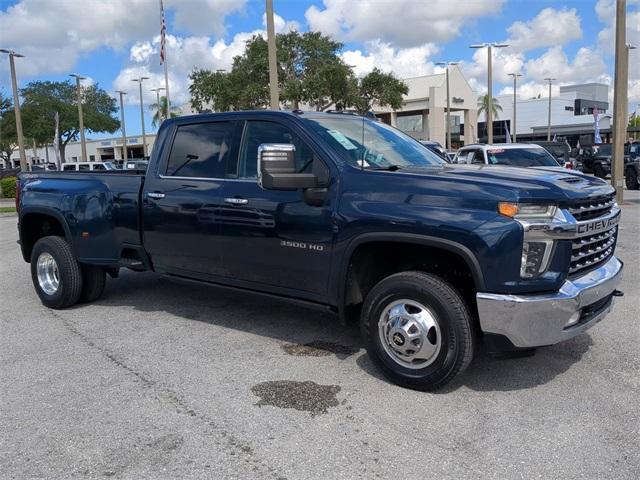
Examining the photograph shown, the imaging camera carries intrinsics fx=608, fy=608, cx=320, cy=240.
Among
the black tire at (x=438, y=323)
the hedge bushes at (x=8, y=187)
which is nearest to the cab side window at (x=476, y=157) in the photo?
the black tire at (x=438, y=323)

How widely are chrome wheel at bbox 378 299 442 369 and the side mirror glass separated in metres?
1.07

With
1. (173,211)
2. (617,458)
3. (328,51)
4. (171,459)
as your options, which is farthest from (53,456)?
(328,51)

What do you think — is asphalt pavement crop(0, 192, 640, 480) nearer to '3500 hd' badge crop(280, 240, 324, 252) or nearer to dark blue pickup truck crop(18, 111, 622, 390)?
dark blue pickup truck crop(18, 111, 622, 390)

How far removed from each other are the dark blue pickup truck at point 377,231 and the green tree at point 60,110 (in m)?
48.7

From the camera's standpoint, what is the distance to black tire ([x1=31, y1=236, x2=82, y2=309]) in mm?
6359

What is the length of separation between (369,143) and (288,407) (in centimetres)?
218

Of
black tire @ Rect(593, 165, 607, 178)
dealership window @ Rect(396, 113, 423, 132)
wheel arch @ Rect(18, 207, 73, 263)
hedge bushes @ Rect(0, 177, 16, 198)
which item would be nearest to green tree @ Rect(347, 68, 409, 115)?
black tire @ Rect(593, 165, 607, 178)

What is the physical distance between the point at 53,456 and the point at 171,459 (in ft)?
2.21

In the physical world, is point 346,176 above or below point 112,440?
above

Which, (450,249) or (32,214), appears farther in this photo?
(32,214)

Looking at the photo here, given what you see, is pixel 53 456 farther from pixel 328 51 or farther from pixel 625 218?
pixel 328 51

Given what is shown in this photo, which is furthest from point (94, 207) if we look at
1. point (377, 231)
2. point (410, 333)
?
point (410, 333)

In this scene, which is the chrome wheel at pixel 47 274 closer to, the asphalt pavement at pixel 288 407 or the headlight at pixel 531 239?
the asphalt pavement at pixel 288 407

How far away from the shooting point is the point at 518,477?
3082 millimetres
